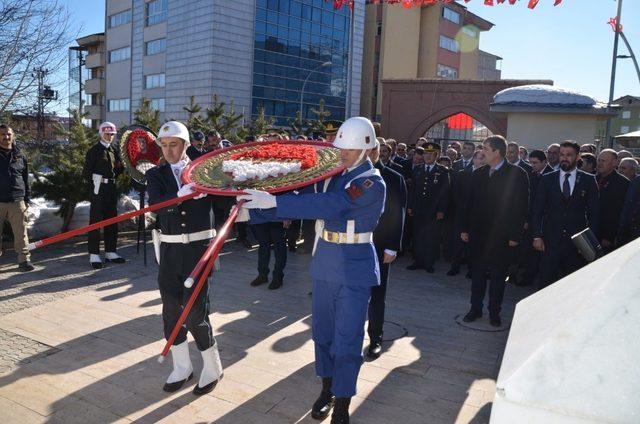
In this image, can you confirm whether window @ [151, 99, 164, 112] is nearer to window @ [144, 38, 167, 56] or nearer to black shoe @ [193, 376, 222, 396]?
window @ [144, 38, 167, 56]

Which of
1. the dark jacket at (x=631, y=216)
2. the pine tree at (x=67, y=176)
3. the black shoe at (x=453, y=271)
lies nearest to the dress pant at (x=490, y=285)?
the dark jacket at (x=631, y=216)

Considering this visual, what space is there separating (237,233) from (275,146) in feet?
21.4

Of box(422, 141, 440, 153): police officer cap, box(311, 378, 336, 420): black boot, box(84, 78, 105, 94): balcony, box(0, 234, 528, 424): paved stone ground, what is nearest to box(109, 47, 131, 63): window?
box(84, 78, 105, 94): balcony

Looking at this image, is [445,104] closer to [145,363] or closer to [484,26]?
[145,363]

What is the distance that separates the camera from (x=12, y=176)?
7.19m

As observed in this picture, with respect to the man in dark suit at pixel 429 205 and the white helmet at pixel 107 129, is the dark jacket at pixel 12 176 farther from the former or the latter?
the man in dark suit at pixel 429 205

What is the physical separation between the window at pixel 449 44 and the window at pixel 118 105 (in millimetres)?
28635

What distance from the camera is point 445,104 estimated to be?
2331 centimetres

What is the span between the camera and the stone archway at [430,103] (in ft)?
73.7

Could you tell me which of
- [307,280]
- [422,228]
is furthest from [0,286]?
[422,228]

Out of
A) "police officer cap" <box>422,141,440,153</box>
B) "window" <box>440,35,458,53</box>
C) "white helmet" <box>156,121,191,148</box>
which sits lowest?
"white helmet" <box>156,121,191,148</box>

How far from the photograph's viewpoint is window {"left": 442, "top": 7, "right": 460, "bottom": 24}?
44.6m

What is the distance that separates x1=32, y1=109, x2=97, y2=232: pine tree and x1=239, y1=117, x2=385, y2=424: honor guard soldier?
6673mm

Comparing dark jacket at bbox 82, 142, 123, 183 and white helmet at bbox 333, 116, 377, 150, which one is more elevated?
white helmet at bbox 333, 116, 377, 150
